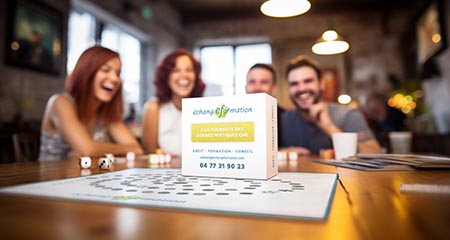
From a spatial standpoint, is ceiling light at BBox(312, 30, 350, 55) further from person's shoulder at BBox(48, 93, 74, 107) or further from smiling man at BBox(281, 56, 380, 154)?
person's shoulder at BBox(48, 93, 74, 107)

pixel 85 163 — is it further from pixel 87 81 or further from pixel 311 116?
pixel 311 116

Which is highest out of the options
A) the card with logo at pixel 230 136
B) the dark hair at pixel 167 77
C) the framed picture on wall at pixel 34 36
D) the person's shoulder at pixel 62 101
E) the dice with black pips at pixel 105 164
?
the framed picture on wall at pixel 34 36

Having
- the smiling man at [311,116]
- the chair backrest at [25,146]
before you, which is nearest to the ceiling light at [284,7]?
the smiling man at [311,116]

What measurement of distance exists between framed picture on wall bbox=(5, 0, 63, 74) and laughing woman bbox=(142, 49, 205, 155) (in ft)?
6.03

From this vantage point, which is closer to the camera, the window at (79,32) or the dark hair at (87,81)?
the dark hair at (87,81)

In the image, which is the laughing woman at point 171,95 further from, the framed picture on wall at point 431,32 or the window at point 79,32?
the framed picture on wall at point 431,32

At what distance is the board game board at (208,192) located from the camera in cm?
37

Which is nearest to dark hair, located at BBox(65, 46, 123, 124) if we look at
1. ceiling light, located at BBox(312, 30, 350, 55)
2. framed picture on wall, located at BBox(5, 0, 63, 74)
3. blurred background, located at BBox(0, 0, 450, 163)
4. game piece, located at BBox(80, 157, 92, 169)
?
blurred background, located at BBox(0, 0, 450, 163)

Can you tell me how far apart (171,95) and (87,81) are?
0.46m

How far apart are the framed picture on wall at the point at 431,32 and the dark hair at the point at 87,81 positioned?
3.17 m

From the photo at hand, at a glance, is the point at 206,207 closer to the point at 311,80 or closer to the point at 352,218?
the point at 352,218

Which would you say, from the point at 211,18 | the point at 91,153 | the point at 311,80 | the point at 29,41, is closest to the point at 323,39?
the point at 311,80

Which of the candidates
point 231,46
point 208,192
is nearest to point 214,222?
point 208,192

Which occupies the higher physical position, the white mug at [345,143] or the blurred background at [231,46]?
the blurred background at [231,46]
